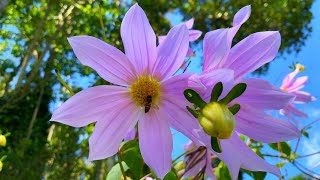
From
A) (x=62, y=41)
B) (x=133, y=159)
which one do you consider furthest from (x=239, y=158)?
(x=62, y=41)

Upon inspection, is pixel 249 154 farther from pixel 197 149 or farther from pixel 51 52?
pixel 51 52

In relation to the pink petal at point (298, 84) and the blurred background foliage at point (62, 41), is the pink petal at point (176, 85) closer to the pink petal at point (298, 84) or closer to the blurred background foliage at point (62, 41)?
the pink petal at point (298, 84)

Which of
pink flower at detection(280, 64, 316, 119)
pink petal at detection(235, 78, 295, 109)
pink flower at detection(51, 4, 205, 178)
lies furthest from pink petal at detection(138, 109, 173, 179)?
pink flower at detection(280, 64, 316, 119)

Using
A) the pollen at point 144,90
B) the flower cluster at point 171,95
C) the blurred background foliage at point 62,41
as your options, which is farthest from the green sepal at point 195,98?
the blurred background foliage at point 62,41

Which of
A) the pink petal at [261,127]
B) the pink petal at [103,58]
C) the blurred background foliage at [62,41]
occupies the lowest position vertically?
the pink petal at [261,127]

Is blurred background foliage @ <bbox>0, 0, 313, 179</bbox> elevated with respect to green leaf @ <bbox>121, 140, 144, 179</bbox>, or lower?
elevated

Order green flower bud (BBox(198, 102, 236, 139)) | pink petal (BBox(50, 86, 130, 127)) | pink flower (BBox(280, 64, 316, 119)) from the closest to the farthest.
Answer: green flower bud (BBox(198, 102, 236, 139)) → pink petal (BBox(50, 86, 130, 127)) → pink flower (BBox(280, 64, 316, 119))

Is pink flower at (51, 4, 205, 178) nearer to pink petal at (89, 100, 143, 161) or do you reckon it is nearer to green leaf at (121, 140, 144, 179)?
pink petal at (89, 100, 143, 161)
